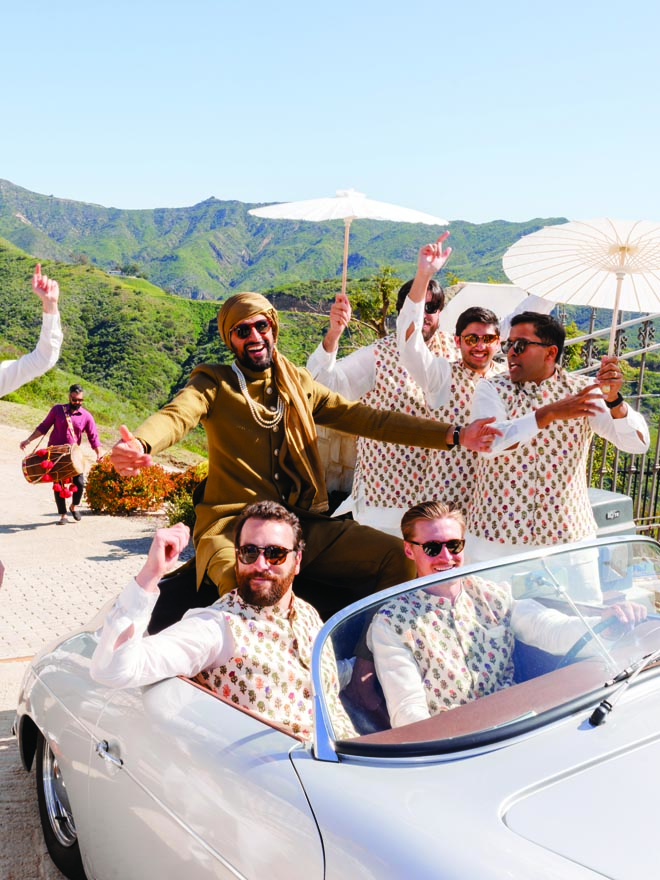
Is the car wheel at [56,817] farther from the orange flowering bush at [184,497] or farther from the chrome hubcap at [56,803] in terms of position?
the orange flowering bush at [184,497]

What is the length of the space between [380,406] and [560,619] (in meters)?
2.07

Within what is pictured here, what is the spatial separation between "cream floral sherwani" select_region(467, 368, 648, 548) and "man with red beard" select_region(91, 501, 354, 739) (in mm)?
1172

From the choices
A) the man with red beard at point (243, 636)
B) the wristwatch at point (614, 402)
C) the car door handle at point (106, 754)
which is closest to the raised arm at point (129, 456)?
the man with red beard at point (243, 636)

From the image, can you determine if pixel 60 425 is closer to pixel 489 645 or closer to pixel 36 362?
pixel 36 362

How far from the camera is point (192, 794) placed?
2.22 m

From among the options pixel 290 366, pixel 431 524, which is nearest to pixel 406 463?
pixel 290 366

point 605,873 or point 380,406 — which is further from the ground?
point 380,406

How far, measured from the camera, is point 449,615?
8.09 feet

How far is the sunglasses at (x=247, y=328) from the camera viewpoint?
143 inches

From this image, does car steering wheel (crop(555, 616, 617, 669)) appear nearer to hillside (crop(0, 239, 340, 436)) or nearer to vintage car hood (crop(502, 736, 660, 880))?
vintage car hood (crop(502, 736, 660, 880))

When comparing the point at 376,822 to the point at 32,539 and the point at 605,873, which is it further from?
the point at 32,539

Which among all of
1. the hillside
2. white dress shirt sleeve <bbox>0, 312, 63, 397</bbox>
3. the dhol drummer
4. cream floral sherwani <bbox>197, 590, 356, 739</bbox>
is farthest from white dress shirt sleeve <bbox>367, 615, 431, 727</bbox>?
the hillside

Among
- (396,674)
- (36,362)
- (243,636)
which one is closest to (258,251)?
(36,362)

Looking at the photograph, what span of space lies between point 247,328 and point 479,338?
108cm
